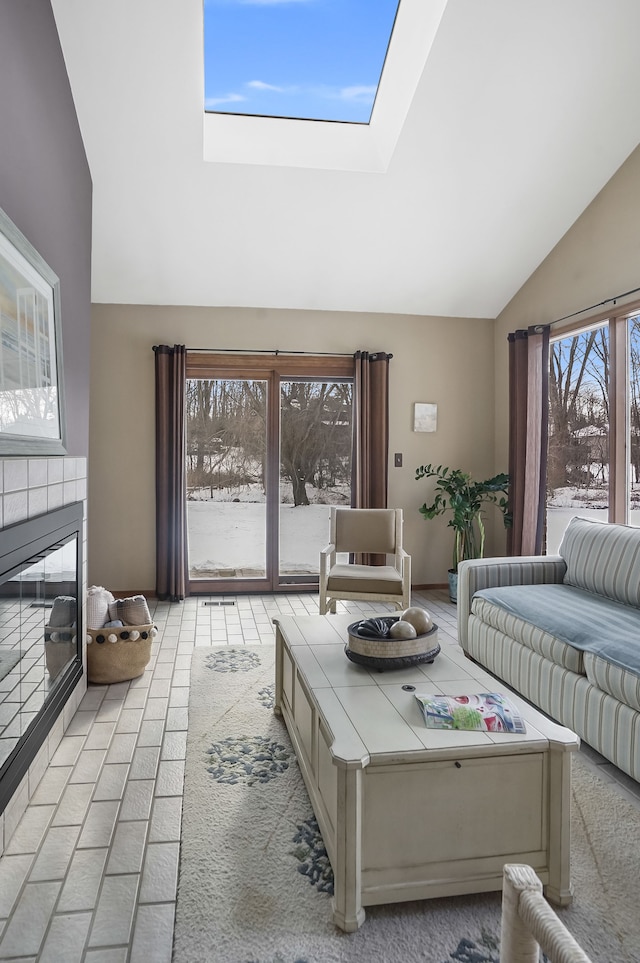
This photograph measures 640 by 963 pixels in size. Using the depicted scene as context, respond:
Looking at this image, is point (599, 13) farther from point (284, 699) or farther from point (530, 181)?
point (284, 699)

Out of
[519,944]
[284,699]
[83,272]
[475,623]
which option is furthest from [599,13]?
[519,944]

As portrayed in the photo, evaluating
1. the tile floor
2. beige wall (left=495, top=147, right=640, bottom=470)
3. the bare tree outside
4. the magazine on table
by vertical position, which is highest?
beige wall (left=495, top=147, right=640, bottom=470)

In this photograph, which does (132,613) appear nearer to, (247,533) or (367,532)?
(367,532)

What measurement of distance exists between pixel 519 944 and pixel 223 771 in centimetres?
182

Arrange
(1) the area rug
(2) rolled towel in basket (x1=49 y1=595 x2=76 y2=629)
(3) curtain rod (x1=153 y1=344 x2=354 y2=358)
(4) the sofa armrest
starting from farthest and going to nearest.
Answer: (3) curtain rod (x1=153 y1=344 x2=354 y2=358) < (4) the sofa armrest < (2) rolled towel in basket (x1=49 y1=595 x2=76 y2=629) < (1) the area rug

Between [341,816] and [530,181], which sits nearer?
[341,816]

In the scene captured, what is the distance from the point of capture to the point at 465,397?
5484 mm

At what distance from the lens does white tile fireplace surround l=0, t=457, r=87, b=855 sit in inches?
76.4

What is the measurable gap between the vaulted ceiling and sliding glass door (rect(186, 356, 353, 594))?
630 millimetres

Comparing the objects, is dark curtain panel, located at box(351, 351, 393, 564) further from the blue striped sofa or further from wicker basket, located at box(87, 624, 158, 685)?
wicker basket, located at box(87, 624, 158, 685)

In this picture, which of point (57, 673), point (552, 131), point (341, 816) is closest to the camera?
point (341, 816)

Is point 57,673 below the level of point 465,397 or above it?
below

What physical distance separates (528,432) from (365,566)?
1572 mm

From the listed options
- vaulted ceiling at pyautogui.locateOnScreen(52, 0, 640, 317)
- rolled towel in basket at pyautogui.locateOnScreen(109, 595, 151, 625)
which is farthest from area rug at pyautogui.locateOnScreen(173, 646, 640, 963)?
vaulted ceiling at pyautogui.locateOnScreen(52, 0, 640, 317)
